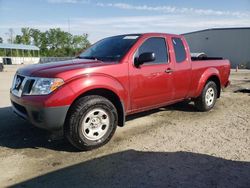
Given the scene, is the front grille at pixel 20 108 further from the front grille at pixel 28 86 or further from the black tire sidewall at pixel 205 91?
the black tire sidewall at pixel 205 91

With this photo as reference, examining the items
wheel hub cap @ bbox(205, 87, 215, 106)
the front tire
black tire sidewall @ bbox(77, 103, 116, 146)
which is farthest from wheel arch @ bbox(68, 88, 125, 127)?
wheel hub cap @ bbox(205, 87, 215, 106)

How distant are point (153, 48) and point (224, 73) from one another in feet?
9.56

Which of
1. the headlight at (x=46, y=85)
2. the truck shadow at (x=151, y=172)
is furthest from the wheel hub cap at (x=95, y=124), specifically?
the headlight at (x=46, y=85)

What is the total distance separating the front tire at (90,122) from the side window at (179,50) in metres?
2.17

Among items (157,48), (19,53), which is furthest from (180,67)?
(19,53)

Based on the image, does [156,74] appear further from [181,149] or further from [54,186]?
[54,186]

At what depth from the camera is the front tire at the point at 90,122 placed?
14.5 ft

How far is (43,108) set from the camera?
4223 millimetres

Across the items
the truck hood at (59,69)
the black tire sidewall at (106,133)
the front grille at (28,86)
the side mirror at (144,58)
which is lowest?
the black tire sidewall at (106,133)

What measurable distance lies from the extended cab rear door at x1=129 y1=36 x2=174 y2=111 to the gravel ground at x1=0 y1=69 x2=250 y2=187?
0.59m

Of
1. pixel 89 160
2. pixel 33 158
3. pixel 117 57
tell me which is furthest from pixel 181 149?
pixel 33 158

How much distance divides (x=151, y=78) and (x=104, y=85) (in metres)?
1.17

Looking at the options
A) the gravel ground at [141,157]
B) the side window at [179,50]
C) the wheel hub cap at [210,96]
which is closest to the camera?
the gravel ground at [141,157]

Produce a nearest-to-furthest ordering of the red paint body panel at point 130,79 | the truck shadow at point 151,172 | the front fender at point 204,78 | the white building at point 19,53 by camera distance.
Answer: the truck shadow at point 151,172 < the red paint body panel at point 130,79 < the front fender at point 204,78 < the white building at point 19,53
